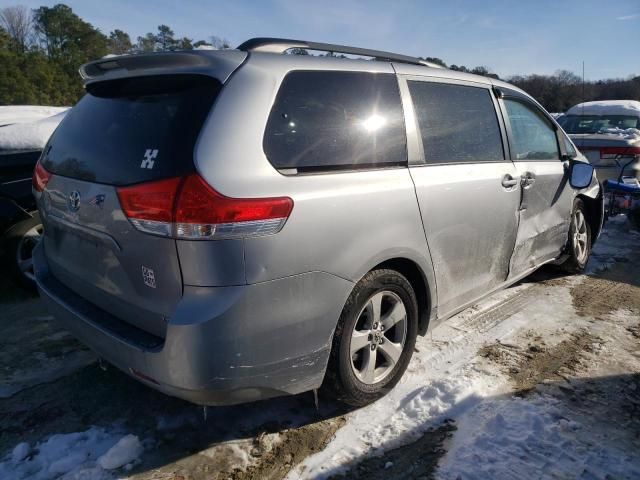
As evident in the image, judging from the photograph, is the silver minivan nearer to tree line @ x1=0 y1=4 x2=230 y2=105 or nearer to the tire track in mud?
the tire track in mud

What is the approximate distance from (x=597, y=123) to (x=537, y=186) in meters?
7.45

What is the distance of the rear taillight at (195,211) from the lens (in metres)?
1.93

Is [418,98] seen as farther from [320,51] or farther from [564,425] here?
[564,425]

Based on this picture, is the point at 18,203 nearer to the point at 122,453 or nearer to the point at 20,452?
the point at 20,452

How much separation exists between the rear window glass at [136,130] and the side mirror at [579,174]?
3528mm

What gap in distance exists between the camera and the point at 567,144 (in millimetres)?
4582

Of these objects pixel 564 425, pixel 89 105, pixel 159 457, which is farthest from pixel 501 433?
pixel 89 105

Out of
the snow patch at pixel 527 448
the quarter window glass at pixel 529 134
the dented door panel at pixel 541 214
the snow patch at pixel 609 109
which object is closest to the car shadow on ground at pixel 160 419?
the snow patch at pixel 527 448

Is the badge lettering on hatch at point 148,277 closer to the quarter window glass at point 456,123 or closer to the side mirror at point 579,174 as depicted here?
the quarter window glass at point 456,123

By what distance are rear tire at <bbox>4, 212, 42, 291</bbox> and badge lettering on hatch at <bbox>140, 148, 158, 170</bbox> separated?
246cm

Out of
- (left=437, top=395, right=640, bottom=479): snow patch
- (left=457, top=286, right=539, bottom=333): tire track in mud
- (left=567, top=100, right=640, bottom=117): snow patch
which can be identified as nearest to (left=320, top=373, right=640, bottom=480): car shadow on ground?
(left=437, top=395, right=640, bottom=479): snow patch

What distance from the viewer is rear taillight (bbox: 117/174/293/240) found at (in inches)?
76.1


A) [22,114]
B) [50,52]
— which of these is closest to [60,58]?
[50,52]

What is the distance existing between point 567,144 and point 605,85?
163ft
